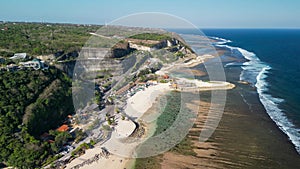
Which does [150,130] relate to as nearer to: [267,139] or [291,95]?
[267,139]

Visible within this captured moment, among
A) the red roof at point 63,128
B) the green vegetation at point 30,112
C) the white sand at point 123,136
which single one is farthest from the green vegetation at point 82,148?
the red roof at point 63,128

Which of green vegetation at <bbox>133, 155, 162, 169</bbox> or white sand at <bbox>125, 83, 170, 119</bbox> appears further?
white sand at <bbox>125, 83, 170, 119</bbox>

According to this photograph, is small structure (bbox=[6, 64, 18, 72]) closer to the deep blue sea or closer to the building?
the building

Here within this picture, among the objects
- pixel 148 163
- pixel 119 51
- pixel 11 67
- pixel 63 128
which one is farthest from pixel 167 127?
pixel 119 51

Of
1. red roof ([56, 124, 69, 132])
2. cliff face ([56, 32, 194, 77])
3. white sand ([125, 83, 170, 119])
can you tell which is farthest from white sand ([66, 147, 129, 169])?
cliff face ([56, 32, 194, 77])

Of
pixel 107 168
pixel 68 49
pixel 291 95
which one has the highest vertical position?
pixel 68 49

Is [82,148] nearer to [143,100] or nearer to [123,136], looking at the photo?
[123,136]

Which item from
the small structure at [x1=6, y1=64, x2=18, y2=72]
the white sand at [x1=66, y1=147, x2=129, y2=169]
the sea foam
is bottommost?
the white sand at [x1=66, y1=147, x2=129, y2=169]

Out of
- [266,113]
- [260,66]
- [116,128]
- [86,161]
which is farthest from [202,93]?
[260,66]

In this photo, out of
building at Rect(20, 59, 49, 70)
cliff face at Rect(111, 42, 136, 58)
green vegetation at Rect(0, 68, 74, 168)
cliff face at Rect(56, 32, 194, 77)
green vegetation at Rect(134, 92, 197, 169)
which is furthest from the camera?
cliff face at Rect(111, 42, 136, 58)
